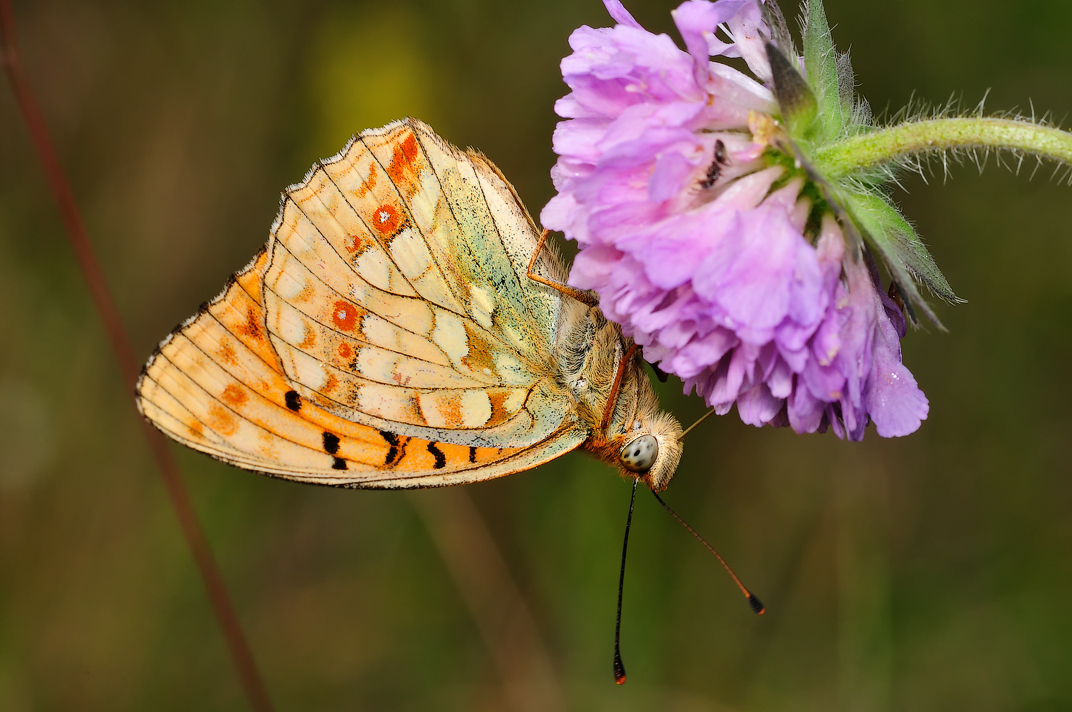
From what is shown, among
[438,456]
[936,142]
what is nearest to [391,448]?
[438,456]

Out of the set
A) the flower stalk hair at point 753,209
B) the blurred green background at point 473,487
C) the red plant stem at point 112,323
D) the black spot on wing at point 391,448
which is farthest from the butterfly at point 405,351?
the blurred green background at point 473,487

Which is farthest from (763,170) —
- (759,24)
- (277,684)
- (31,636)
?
(31,636)

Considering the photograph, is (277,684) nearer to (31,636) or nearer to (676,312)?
(31,636)

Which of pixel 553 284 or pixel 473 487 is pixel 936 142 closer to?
pixel 553 284

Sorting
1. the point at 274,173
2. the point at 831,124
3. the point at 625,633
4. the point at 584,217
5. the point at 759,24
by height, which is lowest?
the point at 625,633

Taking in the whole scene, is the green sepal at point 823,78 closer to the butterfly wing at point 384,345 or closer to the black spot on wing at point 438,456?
the butterfly wing at point 384,345

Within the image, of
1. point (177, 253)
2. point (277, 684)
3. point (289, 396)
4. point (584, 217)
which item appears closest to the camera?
point (584, 217)
